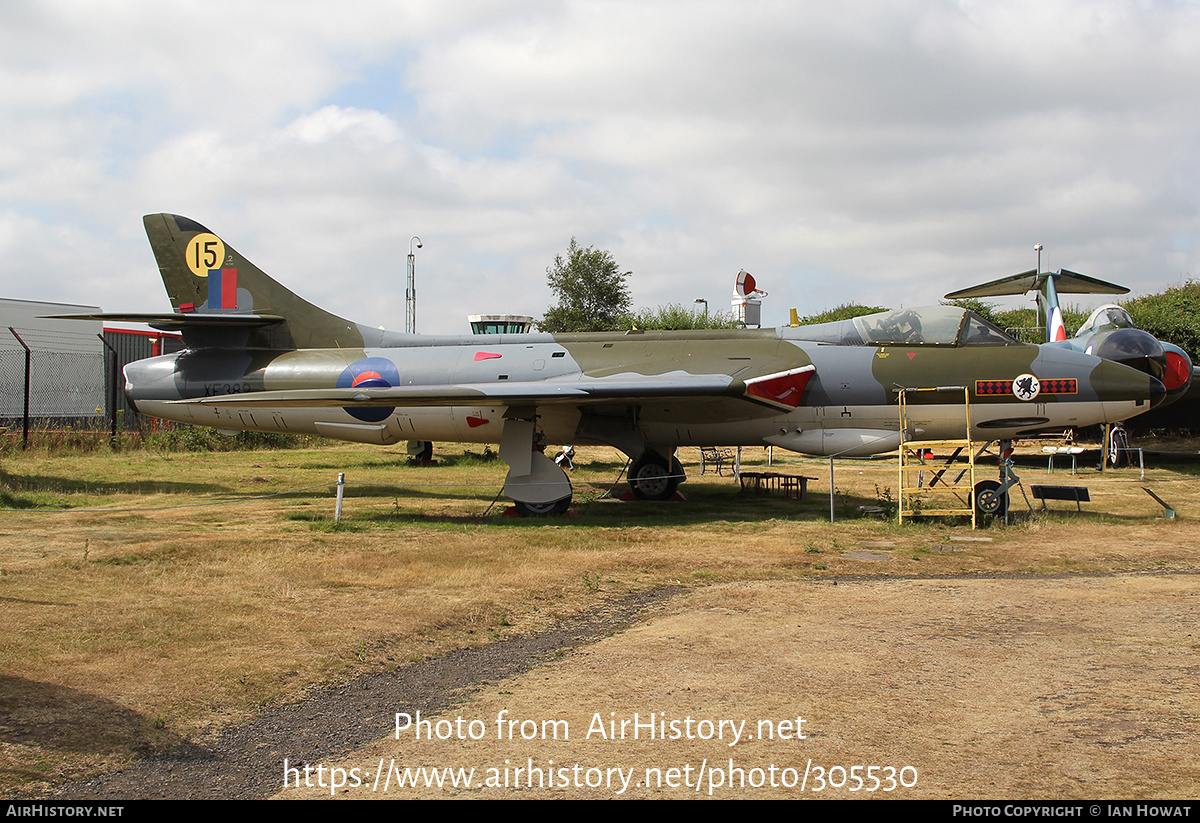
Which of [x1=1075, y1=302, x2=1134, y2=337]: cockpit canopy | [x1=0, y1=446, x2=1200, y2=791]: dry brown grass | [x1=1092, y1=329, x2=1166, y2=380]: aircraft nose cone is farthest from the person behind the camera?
[x1=1075, y1=302, x2=1134, y2=337]: cockpit canopy

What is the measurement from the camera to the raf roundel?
14.1 metres

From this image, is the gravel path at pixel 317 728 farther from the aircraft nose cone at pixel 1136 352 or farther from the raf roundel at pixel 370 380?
the aircraft nose cone at pixel 1136 352

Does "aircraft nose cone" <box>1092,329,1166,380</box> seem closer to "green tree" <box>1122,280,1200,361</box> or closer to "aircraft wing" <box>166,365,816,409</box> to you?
"aircraft wing" <box>166,365,816,409</box>

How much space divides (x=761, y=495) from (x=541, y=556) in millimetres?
7382

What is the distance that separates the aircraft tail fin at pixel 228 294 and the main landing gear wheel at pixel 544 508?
462cm

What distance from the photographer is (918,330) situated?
42.4 feet

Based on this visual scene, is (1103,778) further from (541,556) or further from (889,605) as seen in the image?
(541,556)

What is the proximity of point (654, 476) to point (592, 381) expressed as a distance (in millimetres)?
2620

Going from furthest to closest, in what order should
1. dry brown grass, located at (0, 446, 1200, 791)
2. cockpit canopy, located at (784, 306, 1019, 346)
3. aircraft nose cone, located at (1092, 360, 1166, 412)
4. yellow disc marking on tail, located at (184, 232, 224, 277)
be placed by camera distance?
yellow disc marking on tail, located at (184, 232, 224, 277), cockpit canopy, located at (784, 306, 1019, 346), aircraft nose cone, located at (1092, 360, 1166, 412), dry brown grass, located at (0, 446, 1200, 791)

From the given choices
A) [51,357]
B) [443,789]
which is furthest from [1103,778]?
[51,357]

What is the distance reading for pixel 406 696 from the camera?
493cm

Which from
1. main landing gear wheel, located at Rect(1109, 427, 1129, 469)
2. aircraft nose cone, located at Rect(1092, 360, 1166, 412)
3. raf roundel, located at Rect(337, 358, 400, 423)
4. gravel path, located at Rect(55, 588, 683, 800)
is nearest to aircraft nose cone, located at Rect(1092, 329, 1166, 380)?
aircraft nose cone, located at Rect(1092, 360, 1166, 412)

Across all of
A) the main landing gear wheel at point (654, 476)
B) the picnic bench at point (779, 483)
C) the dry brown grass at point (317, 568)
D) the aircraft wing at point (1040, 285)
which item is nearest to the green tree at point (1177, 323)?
the aircraft wing at point (1040, 285)

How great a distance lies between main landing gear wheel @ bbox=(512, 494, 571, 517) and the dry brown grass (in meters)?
0.35
